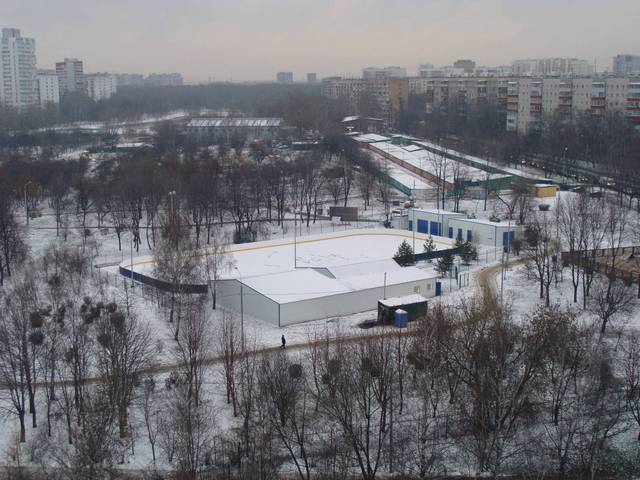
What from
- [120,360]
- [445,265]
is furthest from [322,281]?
[120,360]

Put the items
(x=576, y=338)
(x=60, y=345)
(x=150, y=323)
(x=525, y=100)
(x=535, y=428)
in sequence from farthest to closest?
(x=525, y=100) < (x=150, y=323) < (x=60, y=345) < (x=576, y=338) < (x=535, y=428)

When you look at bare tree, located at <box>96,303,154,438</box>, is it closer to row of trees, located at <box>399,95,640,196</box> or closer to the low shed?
the low shed

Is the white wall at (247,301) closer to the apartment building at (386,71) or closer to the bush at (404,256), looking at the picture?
the bush at (404,256)

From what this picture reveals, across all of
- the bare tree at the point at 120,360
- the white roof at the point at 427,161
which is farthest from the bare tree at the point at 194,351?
the white roof at the point at 427,161

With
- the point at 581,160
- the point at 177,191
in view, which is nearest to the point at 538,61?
the point at 581,160

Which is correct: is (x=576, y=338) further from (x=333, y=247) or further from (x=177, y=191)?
(x=177, y=191)

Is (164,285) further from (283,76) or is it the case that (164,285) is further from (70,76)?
(283,76)
